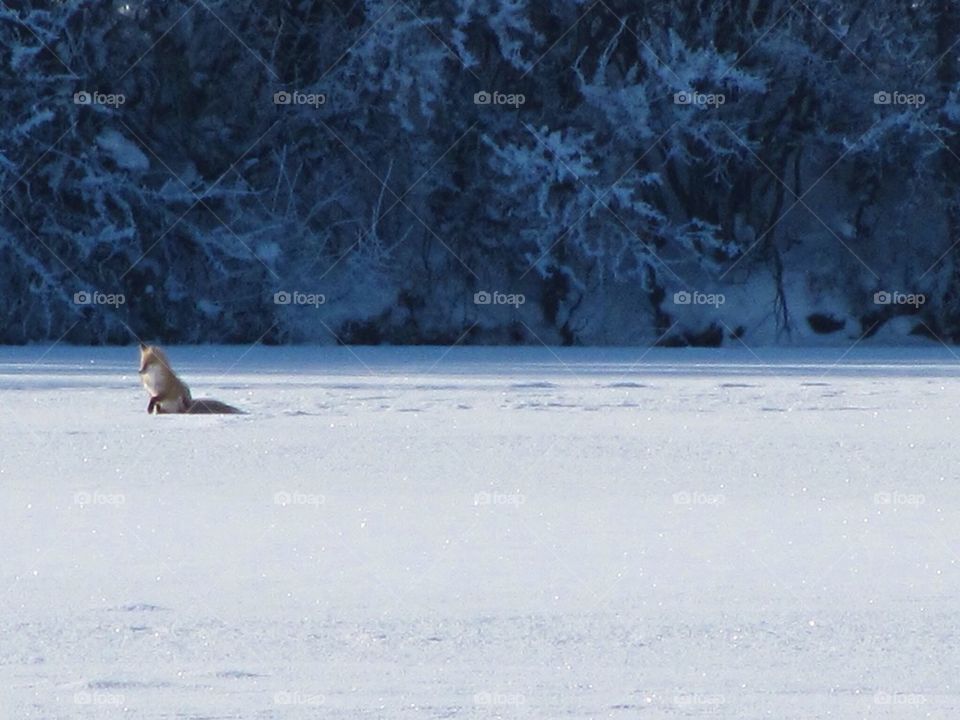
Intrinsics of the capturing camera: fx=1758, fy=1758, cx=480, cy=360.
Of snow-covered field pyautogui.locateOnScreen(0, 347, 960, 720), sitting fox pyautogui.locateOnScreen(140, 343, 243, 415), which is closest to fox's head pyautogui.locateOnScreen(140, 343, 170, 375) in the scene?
sitting fox pyautogui.locateOnScreen(140, 343, 243, 415)

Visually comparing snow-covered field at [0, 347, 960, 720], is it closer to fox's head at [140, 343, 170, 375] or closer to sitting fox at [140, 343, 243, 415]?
sitting fox at [140, 343, 243, 415]

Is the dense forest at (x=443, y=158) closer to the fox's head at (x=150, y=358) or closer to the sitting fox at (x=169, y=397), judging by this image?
the fox's head at (x=150, y=358)

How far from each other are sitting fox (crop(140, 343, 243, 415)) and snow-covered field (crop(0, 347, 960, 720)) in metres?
0.18

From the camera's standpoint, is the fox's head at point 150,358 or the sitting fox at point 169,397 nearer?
the sitting fox at point 169,397

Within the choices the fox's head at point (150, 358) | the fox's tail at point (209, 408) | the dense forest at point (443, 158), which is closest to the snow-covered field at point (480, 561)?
the fox's tail at point (209, 408)

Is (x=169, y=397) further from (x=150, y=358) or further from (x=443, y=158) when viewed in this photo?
(x=443, y=158)

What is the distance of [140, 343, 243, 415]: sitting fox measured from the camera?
37.9ft

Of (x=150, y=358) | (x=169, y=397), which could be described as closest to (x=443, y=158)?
(x=150, y=358)

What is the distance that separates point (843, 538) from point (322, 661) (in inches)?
105

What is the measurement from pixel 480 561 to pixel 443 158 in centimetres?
1456

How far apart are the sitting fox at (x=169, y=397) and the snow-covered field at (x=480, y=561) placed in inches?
7.1

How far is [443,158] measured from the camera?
20.4 m

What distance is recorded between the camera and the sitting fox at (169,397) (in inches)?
455

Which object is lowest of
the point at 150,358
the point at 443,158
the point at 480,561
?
the point at 480,561
